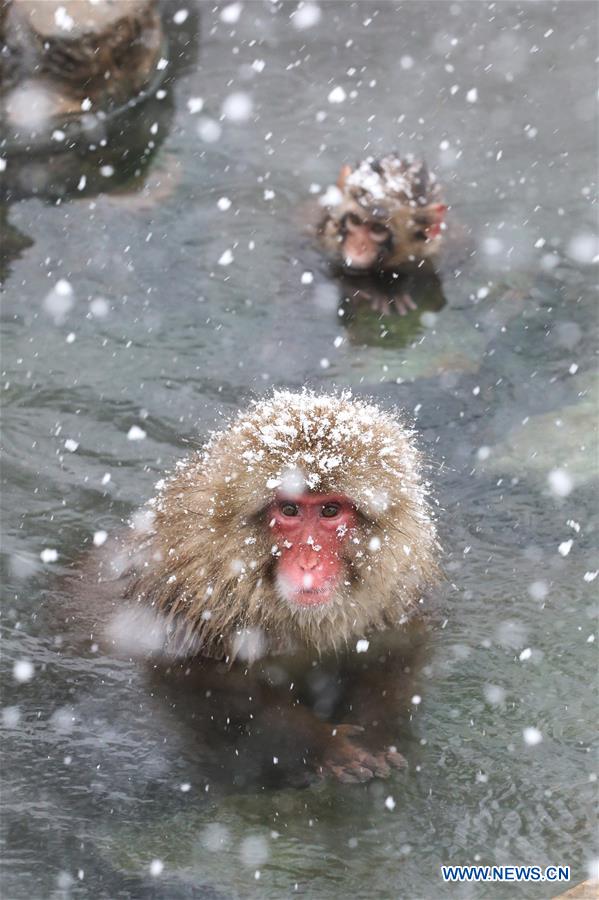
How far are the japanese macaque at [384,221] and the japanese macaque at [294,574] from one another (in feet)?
8.50

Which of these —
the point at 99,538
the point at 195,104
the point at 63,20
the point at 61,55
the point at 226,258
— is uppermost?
the point at 63,20

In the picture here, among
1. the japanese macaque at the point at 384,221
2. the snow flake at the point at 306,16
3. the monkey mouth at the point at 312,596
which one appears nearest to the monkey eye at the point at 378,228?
the japanese macaque at the point at 384,221

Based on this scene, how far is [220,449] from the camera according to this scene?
3.86 metres

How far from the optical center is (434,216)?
6551 mm

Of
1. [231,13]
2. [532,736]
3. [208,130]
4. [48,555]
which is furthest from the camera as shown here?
[231,13]

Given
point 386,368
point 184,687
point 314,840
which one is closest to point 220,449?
point 184,687

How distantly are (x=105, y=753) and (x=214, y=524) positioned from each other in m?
0.80

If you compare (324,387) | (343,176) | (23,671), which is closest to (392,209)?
(343,176)

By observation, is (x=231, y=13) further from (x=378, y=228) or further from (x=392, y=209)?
(x=378, y=228)

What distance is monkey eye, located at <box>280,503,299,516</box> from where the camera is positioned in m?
3.62

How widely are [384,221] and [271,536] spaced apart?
3.17 m

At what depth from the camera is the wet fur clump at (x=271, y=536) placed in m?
3.61

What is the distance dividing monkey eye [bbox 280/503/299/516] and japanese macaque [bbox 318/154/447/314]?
2889 millimetres

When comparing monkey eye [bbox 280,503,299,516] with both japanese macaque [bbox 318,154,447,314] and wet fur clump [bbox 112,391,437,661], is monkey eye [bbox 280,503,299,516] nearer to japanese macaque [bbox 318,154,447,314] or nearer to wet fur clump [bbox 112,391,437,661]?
wet fur clump [bbox 112,391,437,661]
